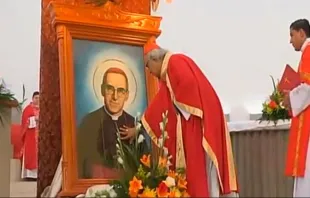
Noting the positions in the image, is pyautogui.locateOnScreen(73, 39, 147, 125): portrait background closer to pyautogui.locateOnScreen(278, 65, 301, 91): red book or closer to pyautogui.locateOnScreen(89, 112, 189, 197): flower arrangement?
pyautogui.locateOnScreen(89, 112, 189, 197): flower arrangement

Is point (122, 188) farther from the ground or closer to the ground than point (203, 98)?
closer to the ground

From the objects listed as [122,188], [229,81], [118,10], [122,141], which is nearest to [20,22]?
[229,81]

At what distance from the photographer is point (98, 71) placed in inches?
206

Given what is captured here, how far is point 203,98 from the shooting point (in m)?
4.62

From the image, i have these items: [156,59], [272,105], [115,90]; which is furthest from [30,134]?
[156,59]

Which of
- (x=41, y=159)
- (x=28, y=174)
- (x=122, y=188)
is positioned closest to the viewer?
(x=122, y=188)

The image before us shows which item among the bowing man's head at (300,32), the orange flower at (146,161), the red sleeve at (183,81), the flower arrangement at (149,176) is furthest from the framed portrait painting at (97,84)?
the bowing man's head at (300,32)

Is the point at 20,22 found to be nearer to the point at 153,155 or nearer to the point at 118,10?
the point at 118,10

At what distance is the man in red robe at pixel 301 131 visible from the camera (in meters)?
5.08

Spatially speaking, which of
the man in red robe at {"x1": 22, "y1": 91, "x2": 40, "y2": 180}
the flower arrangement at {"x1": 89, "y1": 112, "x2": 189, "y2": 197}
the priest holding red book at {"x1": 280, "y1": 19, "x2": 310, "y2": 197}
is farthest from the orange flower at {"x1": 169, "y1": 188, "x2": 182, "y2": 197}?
the man in red robe at {"x1": 22, "y1": 91, "x2": 40, "y2": 180}

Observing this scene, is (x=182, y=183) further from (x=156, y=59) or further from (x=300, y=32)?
(x=300, y=32)

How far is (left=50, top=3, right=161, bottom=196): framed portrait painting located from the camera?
16.2ft

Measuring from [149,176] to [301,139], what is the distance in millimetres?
1412

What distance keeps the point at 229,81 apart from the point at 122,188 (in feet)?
16.6
